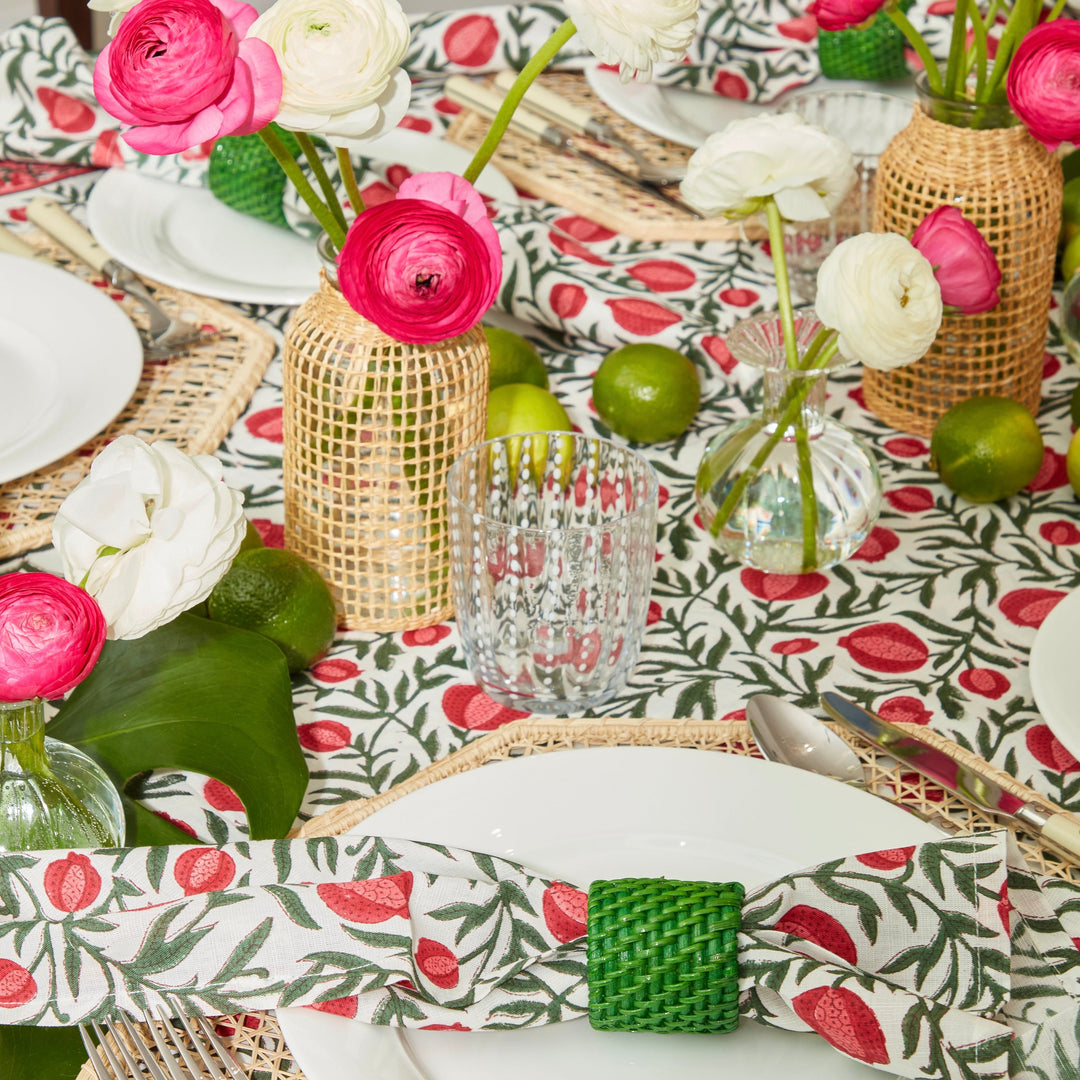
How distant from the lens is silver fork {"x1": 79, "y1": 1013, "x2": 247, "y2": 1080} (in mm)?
469

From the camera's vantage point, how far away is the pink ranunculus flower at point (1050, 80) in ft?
2.40

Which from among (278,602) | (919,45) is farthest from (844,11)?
(278,602)

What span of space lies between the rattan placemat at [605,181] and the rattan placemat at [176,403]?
1.06ft

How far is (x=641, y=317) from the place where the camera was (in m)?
0.97

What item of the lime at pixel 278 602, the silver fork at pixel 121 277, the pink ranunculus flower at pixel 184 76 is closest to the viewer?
the pink ranunculus flower at pixel 184 76

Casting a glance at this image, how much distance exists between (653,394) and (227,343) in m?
0.33

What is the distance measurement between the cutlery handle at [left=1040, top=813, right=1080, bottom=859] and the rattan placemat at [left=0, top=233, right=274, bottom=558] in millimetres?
564

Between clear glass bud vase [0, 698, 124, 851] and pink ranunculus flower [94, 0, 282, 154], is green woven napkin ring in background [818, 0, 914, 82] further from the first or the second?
clear glass bud vase [0, 698, 124, 851]

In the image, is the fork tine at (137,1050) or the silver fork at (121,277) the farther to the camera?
the silver fork at (121,277)

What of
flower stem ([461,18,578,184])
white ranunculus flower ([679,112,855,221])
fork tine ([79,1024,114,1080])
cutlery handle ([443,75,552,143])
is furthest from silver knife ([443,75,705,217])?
fork tine ([79,1024,114,1080])

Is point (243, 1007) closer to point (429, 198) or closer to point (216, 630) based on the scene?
point (216, 630)

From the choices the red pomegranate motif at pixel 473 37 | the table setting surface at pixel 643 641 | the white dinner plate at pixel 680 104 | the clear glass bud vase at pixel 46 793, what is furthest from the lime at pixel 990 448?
the red pomegranate motif at pixel 473 37

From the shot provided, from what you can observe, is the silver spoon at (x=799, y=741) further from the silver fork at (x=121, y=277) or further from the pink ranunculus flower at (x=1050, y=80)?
the silver fork at (x=121, y=277)

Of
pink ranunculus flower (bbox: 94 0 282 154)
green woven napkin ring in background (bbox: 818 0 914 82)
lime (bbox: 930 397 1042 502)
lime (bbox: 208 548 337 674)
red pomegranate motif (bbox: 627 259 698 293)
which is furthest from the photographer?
green woven napkin ring in background (bbox: 818 0 914 82)
